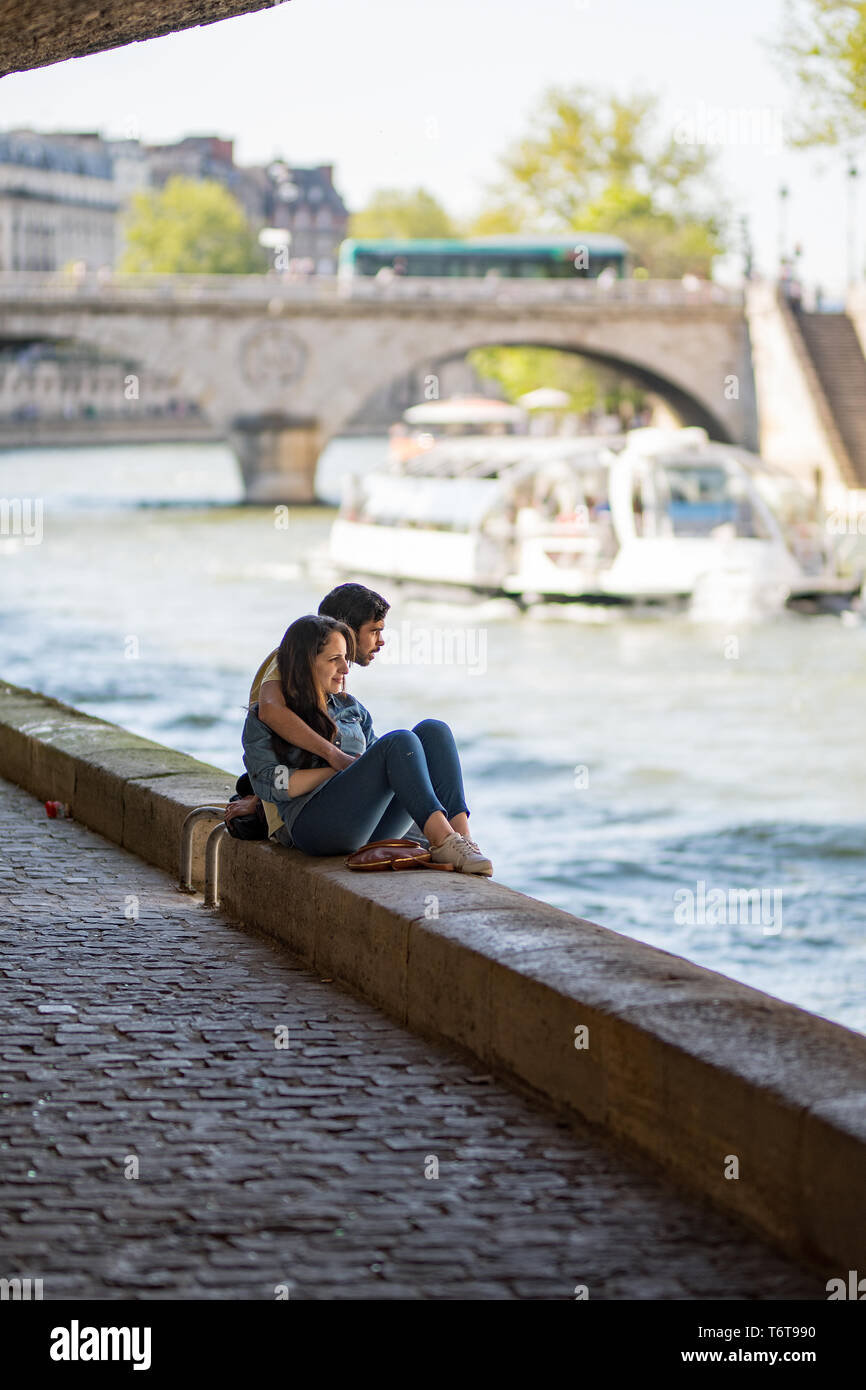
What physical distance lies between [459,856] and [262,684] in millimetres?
648

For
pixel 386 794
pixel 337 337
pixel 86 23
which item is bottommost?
pixel 386 794

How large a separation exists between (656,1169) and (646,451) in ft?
70.6

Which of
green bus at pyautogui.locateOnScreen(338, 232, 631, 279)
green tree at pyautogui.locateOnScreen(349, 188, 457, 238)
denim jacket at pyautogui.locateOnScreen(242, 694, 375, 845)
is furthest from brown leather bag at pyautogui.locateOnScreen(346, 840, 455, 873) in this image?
green tree at pyautogui.locateOnScreen(349, 188, 457, 238)

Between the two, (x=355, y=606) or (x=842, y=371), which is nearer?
(x=355, y=606)

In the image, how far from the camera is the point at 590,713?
1866 centimetres

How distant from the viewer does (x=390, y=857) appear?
181 inches

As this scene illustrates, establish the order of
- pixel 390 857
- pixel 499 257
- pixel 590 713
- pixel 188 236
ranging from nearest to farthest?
pixel 390 857, pixel 590 713, pixel 499 257, pixel 188 236

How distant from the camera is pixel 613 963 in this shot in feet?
12.3

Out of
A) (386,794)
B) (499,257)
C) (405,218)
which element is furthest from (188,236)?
(386,794)

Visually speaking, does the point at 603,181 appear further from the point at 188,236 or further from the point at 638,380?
the point at 188,236

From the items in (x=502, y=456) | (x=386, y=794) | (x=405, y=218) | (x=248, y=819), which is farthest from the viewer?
(x=405, y=218)

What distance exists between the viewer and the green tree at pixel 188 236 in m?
84.1

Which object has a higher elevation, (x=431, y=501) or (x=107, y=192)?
(x=107, y=192)

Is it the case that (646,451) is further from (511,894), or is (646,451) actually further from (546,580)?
(511,894)
